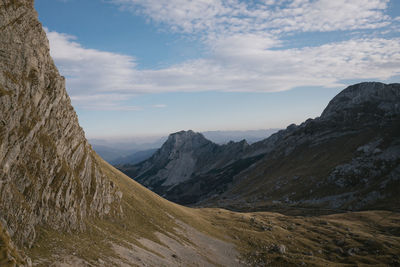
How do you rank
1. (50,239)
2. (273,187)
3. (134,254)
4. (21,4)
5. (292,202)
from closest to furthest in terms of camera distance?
(50,239) < (134,254) < (21,4) < (292,202) < (273,187)

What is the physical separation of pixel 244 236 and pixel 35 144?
55.3 m

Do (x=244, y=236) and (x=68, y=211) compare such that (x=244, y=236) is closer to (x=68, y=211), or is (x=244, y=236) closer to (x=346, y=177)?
(x=68, y=211)

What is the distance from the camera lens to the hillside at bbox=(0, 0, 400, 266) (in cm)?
3194

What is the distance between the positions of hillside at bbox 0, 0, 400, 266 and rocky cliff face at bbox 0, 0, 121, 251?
0.47ft

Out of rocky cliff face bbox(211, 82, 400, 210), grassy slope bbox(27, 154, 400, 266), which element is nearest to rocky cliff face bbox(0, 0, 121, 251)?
grassy slope bbox(27, 154, 400, 266)

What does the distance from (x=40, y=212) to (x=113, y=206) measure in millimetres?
18873

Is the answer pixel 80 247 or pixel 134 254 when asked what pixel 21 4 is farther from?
pixel 134 254

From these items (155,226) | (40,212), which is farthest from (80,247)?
(155,226)

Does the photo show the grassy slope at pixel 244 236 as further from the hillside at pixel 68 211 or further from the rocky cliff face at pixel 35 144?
the rocky cliff face at pixel 35 144

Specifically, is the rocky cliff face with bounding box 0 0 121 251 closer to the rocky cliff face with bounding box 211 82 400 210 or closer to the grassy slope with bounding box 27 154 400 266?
the grassy slope with bounding box 27 154 400 266

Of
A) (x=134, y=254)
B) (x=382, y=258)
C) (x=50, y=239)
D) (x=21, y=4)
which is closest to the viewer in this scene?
(x=50, y=239)

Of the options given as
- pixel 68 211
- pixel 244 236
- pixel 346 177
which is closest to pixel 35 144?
pixel 68 211

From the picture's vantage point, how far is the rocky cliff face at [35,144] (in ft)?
107

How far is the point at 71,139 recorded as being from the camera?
4866 centimetres
